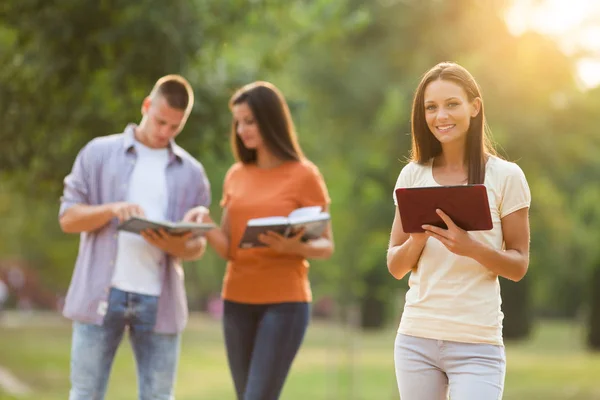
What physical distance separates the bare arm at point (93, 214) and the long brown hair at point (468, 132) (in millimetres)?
1470

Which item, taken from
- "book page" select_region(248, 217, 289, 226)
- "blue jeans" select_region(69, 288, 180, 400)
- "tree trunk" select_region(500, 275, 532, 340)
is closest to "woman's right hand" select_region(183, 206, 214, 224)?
"book page" select_region(248, 217, 289, 226)

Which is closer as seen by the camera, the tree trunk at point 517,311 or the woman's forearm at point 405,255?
the woman's forearm at point 405,255

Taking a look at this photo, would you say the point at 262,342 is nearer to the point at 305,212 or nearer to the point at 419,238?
the point at 305,212

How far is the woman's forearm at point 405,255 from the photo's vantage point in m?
3.68

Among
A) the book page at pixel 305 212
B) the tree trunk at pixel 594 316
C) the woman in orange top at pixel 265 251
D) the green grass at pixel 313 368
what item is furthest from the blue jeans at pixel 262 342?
the tree trunk at pixel 594 316

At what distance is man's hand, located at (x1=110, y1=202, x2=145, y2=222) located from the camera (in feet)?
15.1

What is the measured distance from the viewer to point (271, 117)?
17.1 ft

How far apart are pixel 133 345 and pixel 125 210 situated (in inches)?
29.2

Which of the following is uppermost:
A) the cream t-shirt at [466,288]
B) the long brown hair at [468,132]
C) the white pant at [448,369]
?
the long brown hair at [468,132]

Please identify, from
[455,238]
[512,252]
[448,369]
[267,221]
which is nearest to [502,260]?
[512,252]

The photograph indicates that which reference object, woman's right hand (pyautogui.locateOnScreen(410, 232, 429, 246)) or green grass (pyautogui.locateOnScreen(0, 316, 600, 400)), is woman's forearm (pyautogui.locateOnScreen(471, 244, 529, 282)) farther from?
green grass (pyautogui.locateOnScreen(0, 316, 600, 400))

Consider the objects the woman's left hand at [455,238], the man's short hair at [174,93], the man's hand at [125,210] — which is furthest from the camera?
the man's short hair at [174,93]

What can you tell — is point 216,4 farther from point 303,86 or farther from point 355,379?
point 355,379

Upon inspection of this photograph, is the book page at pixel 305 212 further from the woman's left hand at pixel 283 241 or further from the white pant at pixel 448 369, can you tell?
the white pant at pixel 448 369
